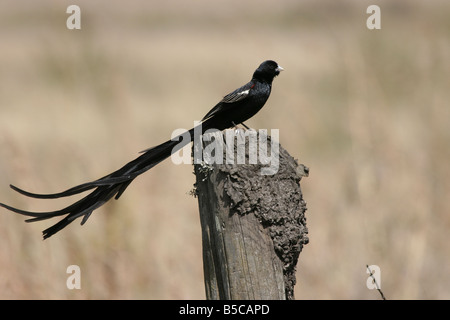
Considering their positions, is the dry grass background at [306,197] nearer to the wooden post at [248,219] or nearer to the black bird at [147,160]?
the black bird at [147,160]

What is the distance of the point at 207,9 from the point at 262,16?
5.37m

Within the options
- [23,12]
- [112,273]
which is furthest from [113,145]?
[23,12]

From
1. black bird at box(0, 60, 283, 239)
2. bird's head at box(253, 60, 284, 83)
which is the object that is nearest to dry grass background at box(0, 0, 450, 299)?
bird's head at box(253, 60, 284, 83)

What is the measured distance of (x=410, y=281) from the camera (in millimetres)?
4129

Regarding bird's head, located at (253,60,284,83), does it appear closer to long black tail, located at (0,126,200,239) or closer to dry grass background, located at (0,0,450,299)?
long black tail, located at (0,126,200,239)

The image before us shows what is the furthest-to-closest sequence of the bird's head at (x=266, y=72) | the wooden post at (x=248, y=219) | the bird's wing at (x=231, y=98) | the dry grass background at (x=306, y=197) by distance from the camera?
the dry grass background at (x=306, y=197) → the bird's head at (x=266, y=72) → the bird's wing at (x=231, y=98) → the wooden post at (x=248, y=219)

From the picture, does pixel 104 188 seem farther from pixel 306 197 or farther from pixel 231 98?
pixel 306 197

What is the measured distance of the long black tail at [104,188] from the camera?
80.7 inches

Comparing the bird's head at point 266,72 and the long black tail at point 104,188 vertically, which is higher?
the bird's head at point 266,72

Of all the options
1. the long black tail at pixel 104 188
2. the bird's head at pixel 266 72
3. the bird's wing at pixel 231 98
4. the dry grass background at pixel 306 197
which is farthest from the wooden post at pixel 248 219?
the dry grass background at pixel 306 197

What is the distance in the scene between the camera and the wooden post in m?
2.01

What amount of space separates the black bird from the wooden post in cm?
24
